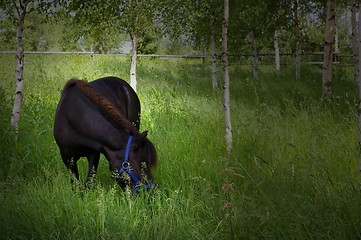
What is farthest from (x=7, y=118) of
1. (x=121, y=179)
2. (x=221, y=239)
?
(x=221, y=239)

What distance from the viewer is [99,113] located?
3.36 m

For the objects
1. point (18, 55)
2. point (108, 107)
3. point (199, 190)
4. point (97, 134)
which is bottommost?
point (199, 190)

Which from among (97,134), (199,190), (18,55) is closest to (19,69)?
(18,55)

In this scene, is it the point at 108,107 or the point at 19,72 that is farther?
the point at 19,72

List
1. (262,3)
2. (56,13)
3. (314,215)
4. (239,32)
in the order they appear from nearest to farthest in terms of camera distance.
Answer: (314,215) < (56,13) < (262,3) < (239,32)

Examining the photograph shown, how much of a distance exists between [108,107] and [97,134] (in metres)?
0.31

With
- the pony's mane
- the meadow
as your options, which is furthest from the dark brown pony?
the meadow

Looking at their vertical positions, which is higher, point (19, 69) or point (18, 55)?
point (18, 55)

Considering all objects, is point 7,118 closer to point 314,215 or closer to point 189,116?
point 189,116

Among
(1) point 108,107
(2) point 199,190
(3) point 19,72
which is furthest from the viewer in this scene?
(3) point 19,72

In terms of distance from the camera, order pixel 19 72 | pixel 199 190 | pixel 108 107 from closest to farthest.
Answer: pixel 108 107
pixel 199 190
pixel 19 72

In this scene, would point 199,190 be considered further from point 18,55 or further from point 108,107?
point 18,55

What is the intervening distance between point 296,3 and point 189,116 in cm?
998

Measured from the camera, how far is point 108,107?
323 cm
